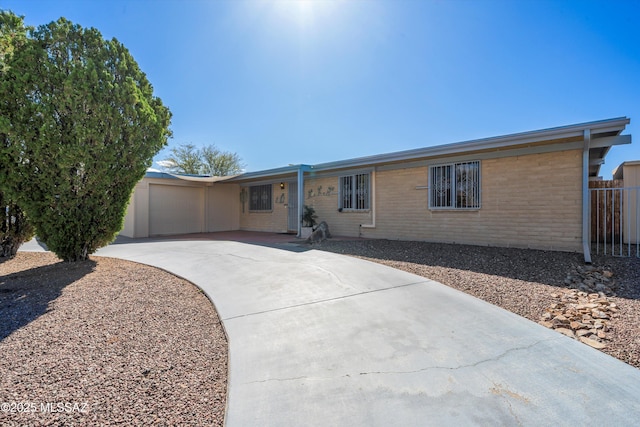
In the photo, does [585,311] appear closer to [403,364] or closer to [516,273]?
[516,273]

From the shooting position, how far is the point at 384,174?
32.6 feet

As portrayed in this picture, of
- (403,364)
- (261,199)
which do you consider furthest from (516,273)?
(261,199)

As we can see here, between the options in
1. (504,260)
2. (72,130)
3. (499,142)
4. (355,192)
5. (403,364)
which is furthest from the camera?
(355,192)

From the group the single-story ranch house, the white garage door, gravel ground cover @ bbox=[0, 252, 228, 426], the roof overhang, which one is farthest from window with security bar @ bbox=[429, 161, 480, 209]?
the white garage door

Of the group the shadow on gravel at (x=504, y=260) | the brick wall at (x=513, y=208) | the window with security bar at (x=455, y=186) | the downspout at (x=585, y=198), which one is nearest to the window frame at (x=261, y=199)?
the shadow on gravel at (x=504, y=260)

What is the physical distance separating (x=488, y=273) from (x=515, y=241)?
275cm

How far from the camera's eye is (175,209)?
13094 mm

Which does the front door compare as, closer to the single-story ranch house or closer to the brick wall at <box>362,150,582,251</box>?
the single-story ranch house

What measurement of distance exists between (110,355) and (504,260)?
671cm

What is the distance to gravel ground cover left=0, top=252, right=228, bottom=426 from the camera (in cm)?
195

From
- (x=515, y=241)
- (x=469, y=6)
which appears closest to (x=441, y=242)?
(x=515, y=241)

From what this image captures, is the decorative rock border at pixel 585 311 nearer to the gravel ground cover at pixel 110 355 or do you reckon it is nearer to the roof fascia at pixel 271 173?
the gravel ground cover at pixel 110 355

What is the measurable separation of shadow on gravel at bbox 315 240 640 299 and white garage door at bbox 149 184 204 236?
7836mm

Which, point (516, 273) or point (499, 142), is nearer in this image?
point (516, 273)
